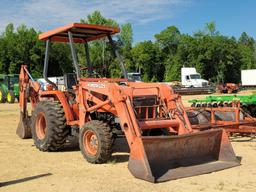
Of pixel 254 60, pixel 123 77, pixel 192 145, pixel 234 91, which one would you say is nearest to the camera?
pixel 192 145

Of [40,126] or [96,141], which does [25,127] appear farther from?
[96,141]

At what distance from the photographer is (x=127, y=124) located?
700cm

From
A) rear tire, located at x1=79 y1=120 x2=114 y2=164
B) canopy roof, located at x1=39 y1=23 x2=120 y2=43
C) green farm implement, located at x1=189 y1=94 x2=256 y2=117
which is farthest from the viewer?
green farm implement, located at x1=189 y1=94 x2=256 y2=117

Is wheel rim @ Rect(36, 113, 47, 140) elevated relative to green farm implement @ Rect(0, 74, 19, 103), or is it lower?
lower

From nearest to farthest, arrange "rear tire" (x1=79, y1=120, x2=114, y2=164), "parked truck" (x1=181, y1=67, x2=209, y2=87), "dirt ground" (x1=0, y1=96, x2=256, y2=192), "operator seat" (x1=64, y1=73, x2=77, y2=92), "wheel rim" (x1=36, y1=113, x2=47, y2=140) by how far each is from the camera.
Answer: "dirt ground" (x1=0, y1=96, x2=256, y2=192) < "rear tire" (x1=79, y1=120, x2=114, y2=164) < "operator seat" (x1=64, y1=73, x2=77, y2=92) < "wheel rim" (x1=36, y1=113, x2=47, y2=140) < "parked truck" (x1=181, y1=67, x2=209, y2=87)

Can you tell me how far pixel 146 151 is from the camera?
6598 mm

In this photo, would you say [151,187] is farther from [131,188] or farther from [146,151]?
[146,151]

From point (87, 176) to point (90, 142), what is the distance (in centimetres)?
113

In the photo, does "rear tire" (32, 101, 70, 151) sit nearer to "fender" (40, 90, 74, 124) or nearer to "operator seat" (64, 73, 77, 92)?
"fender" (40, 90, 74, 124)

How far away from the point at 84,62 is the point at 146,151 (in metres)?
4.35

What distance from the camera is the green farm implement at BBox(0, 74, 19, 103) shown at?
1192 inches

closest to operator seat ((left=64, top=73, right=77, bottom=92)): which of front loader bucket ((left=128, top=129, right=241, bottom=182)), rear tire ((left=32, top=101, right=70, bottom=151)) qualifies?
rear tire ((left=32, top=101, right=70, bottom=151))

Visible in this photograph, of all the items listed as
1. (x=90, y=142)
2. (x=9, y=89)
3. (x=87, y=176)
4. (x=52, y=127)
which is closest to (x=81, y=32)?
(x=52, y=127)

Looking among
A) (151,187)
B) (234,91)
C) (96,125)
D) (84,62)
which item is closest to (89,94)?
(96,125)
